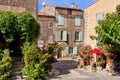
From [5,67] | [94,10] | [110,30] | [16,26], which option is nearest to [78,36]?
[94,10]

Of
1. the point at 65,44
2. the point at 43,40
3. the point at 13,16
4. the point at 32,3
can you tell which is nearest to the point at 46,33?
the point at 43,40

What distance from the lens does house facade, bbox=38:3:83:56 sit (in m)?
38.0

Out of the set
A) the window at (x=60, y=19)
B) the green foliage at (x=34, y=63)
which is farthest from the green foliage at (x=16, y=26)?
the window at (x=60, y=19)

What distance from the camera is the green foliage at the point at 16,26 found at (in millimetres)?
17281

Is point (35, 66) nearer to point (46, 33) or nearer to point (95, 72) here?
point (95, 72)

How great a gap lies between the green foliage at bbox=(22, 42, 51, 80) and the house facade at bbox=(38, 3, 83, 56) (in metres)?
20.4

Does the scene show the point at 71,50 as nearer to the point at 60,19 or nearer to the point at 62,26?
the point at 62,26

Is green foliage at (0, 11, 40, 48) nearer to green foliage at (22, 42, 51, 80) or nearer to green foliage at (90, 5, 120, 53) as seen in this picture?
green foliage at (22, 42, 51, 80)

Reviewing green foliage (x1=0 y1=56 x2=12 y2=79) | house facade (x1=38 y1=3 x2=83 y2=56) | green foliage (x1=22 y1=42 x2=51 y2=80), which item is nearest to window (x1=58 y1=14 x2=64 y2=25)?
house facade (x1=38 y1=3 x2=83 y2=56)

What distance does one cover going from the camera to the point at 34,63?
53.4ft

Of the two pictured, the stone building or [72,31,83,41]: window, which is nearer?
the stone building

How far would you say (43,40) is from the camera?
3784cm

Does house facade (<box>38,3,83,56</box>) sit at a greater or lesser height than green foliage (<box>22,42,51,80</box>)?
greater

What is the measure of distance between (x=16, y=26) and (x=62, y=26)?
2189 cm
